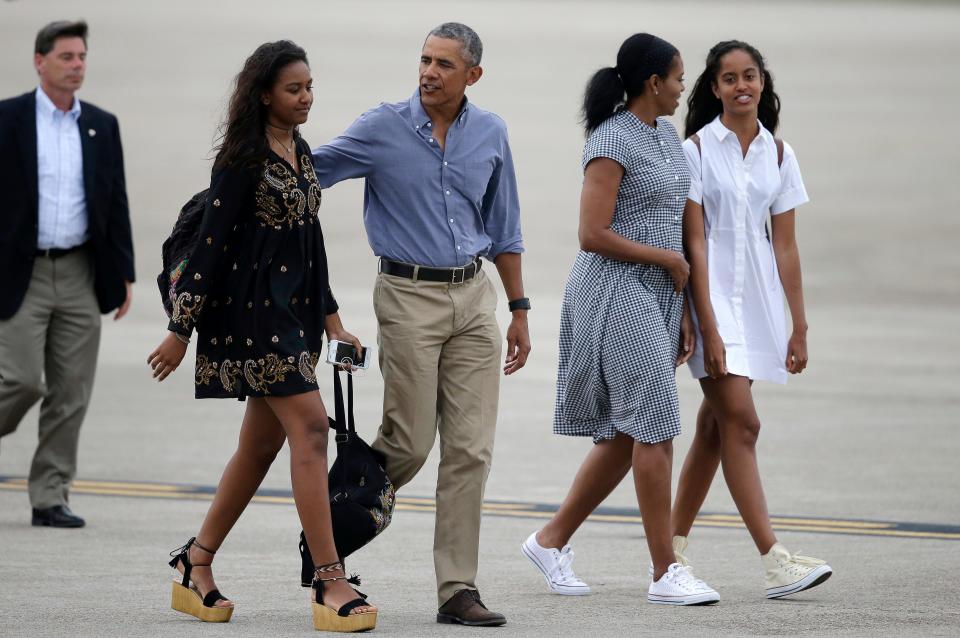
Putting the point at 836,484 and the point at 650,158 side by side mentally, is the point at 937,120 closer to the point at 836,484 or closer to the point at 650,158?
the point at 836,484

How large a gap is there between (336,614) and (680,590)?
4.19 ft

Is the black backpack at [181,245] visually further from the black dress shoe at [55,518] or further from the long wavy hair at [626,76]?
the black dress shoe at [55,518]

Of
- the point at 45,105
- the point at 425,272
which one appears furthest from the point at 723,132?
the point at 45,105

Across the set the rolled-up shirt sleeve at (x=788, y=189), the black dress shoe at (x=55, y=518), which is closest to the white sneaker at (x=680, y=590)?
the rolled-up shirt sleeve at (x=788, y=189)

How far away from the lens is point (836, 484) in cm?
874

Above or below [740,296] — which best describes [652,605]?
below

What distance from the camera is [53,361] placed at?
782 cm

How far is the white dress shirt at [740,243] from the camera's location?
20.6ft

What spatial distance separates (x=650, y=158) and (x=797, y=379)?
7092 millimetres

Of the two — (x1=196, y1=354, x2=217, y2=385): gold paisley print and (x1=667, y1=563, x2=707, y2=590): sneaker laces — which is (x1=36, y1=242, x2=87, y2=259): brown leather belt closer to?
(x1=196, y1=354, x2=217, y2=385): gold paisley print

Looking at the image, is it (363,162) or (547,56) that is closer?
(363,162)

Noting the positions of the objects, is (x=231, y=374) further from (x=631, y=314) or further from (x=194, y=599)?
(x=631, y=314)

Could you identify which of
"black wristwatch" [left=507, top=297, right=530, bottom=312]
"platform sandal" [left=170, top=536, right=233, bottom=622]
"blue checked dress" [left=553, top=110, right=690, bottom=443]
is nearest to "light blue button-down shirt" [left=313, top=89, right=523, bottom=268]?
"black wristwatch" [left=507, top=297, right=530, bottom=312]

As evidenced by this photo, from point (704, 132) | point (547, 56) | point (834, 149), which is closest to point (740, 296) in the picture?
point (704, 132)
